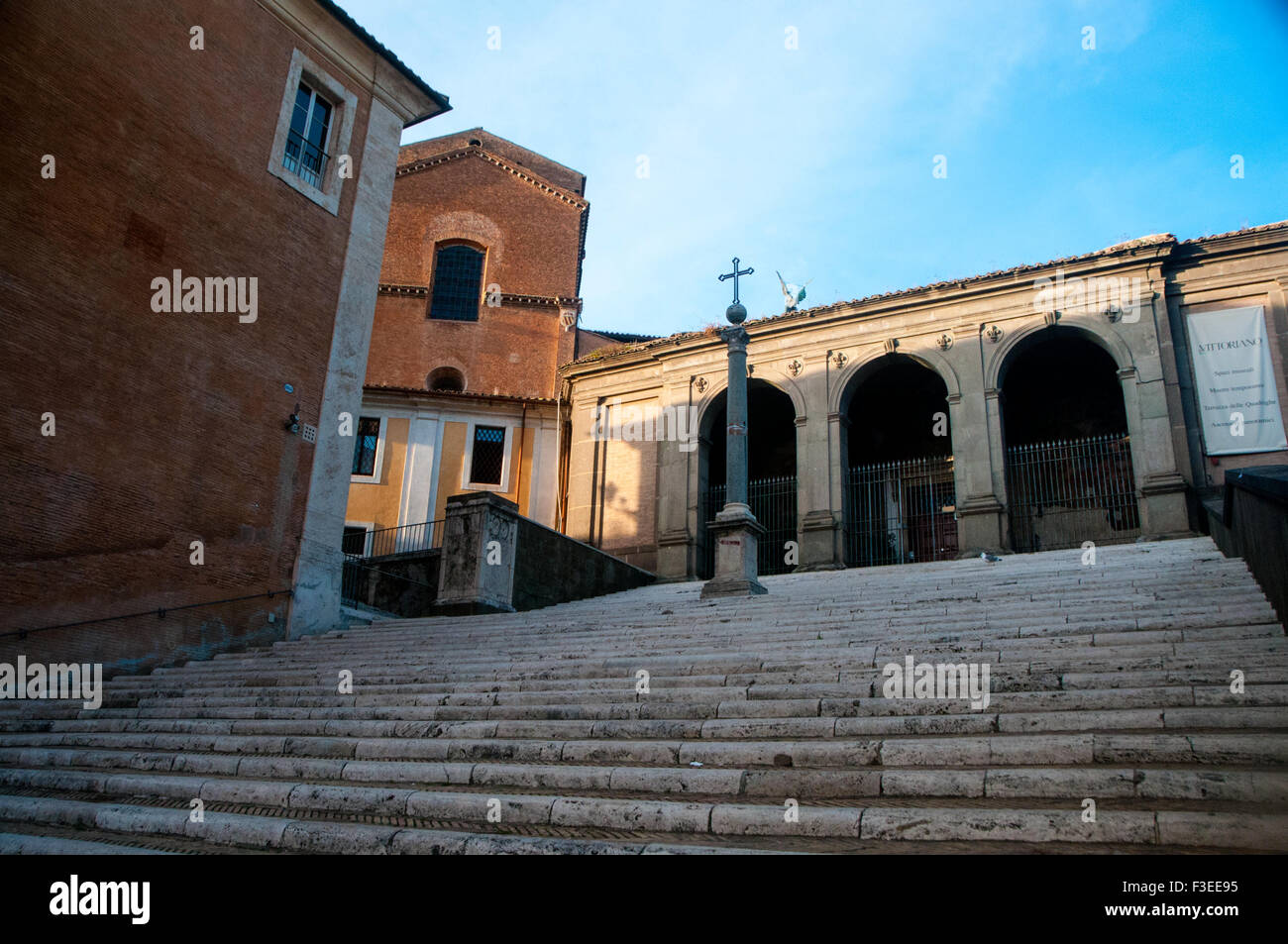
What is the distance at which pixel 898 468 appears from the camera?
20484 millimetres

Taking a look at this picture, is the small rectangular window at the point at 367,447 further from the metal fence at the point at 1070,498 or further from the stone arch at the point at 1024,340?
the metal fence at the point at 1070,498

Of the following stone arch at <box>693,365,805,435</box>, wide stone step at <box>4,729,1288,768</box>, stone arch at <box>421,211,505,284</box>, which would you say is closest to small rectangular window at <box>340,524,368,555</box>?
stone arch at <box>693,365,805,435</box>

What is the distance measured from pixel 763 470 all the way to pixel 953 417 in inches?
261

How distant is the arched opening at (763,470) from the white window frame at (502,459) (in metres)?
5.46

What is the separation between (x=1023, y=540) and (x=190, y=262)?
15.6 meters

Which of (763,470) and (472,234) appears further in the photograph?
(472,234)

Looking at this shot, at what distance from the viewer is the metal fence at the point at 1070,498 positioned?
57.1 ft

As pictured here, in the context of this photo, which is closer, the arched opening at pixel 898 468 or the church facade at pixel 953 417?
the church facade at pixel 953 417

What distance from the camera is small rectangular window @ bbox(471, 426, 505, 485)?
23469mm

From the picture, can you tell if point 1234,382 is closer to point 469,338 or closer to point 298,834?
point 298,834

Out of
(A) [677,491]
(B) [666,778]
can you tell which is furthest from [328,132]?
(B) [666,778]

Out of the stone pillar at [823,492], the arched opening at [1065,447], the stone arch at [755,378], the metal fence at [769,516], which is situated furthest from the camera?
the stone arch at [755,378]

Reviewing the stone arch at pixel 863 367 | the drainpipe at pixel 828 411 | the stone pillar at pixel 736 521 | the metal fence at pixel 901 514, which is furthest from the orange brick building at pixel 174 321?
the metal fence at pixel 901 514
